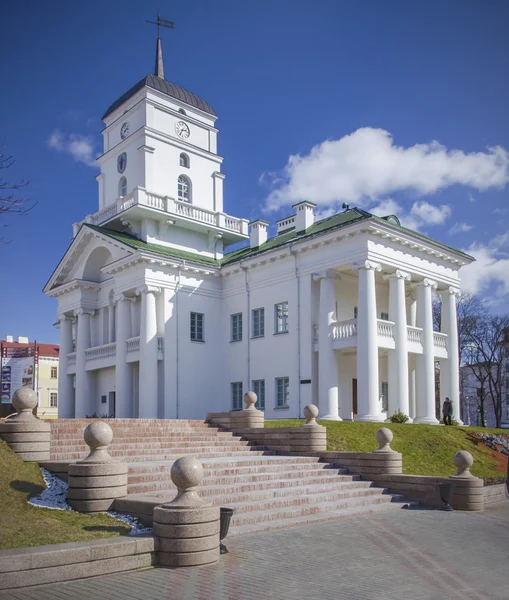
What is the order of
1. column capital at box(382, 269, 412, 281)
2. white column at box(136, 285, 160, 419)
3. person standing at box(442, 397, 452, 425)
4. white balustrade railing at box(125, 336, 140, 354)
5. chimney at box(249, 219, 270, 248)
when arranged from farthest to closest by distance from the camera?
chimney at box(249, 219, 270, 248) → white balustrade railing at box(125, 336, 140, 354) → white column at box(136, 285, 160, 419) → person standing at box(442, 397, 452, 425) → column capital at box(382, 269, 412, 281)

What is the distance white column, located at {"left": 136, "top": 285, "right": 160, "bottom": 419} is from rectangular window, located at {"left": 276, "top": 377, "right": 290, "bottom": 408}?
6.11 meters

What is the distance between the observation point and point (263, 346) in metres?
32.8

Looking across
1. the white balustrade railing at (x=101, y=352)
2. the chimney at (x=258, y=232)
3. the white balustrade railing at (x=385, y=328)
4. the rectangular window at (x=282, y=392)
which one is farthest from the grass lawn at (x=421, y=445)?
the chimney at (x=258, y=232)

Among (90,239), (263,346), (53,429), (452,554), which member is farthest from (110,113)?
(452,554)

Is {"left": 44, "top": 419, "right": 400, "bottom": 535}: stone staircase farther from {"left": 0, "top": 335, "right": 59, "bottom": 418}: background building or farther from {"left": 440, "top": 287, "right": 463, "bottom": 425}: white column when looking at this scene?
{"left": 0, "top": 335, "right": 59, "bottom": 418}: background building

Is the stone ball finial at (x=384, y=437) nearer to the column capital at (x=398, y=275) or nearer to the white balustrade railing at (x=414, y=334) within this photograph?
the column capital at (x=398, y=275)

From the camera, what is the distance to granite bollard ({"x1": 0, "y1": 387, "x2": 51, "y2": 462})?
12.7 m

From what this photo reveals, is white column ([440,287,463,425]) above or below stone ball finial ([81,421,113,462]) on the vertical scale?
above

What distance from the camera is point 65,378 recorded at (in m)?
39.6

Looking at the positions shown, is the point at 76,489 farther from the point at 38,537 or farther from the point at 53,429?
the point at 53,429

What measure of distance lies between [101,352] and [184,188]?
38.8 ft

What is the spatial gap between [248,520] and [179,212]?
27.0 meters

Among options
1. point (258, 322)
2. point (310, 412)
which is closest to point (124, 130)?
point (258, 322)

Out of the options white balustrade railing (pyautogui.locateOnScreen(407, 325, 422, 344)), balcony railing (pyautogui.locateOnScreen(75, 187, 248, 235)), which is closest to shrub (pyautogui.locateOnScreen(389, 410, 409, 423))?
white balustrade railing (pyautogui.locateOnScreen(407, 325, 422, 344))
